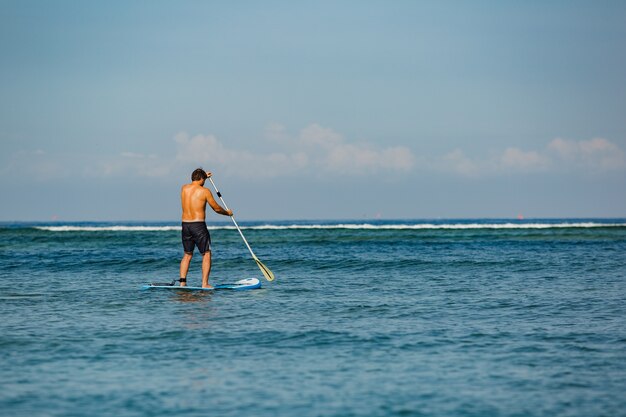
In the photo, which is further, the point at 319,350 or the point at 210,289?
the point at 210,289

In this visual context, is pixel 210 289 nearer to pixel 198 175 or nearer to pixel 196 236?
pixel 196 236

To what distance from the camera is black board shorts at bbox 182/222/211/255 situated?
49.3 feet

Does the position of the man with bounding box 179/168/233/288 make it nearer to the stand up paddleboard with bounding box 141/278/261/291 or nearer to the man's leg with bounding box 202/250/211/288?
the man's leg with bounding box 202/250/211/288

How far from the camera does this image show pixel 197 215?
49.6ft

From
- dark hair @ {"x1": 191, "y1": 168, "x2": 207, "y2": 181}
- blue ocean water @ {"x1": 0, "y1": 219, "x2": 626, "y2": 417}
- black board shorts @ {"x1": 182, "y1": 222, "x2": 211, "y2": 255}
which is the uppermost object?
dark hair @ {"x1": 191, "y1": 168, "x2": 207, "y2": 181}

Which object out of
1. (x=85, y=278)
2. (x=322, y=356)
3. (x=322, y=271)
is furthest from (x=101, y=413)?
(x=322, y=271)

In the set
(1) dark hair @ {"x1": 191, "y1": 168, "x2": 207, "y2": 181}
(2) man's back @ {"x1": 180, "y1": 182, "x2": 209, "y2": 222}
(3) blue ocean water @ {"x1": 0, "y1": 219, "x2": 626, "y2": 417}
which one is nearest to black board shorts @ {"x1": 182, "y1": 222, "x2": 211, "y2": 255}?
(2) man's back @ {"x1": 180, "y1": 182, "x2": 209, "y2": 222}

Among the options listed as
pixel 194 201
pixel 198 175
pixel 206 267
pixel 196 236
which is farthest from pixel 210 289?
pixel 198 175

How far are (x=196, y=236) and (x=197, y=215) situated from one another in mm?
427

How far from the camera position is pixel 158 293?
576 inches

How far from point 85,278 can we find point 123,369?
11654 mm

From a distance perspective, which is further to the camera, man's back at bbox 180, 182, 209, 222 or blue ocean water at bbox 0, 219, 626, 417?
man's back at bbox 180, 182, 209, 222

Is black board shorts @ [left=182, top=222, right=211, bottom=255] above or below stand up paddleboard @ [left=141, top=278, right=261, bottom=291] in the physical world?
above

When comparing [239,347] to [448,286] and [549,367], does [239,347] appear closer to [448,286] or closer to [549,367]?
[549,367]
